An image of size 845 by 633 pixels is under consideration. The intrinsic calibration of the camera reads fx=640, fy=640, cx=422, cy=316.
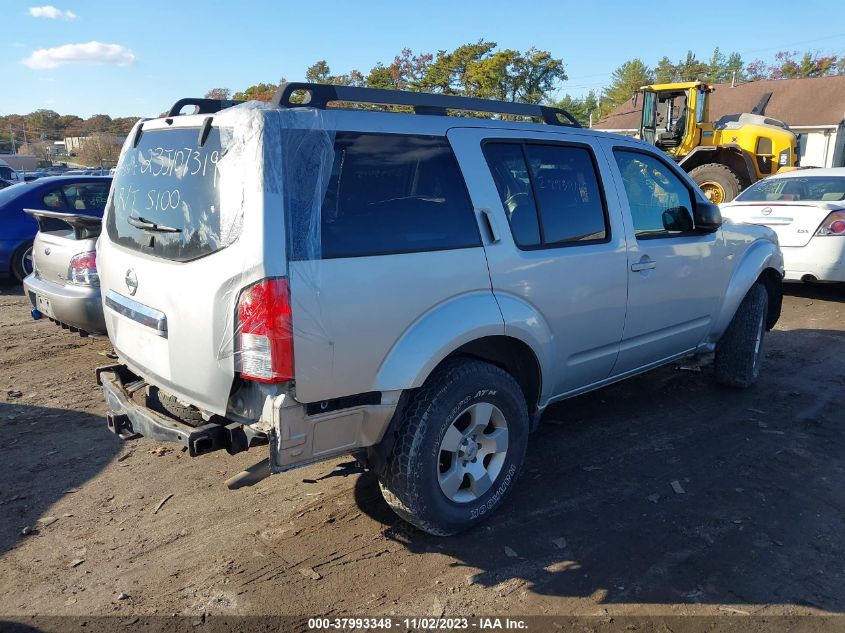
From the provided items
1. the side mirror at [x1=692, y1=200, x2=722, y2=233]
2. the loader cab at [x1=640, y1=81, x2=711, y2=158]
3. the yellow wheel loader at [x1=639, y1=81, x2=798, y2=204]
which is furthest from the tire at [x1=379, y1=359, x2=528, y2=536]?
the loader cab at [x1=640, y1=81, x2=711, y2=158]

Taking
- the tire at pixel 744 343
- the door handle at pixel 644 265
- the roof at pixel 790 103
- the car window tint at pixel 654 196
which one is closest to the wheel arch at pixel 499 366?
the door handle at pixel 644 265

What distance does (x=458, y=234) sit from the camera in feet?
10.2

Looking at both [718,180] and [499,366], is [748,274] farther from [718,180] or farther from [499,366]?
[718,180]

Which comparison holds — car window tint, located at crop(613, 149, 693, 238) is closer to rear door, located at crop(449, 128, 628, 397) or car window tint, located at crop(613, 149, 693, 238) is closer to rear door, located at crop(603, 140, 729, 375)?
rear door, located at crop(603, 140, 729, 375)

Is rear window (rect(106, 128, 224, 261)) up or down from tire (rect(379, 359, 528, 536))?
up

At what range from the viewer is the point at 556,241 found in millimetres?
3621

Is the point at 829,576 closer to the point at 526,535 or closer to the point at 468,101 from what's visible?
the point at 526,535

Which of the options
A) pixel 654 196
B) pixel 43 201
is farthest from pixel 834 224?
pixel 43 201

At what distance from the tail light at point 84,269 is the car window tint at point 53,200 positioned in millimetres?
4450

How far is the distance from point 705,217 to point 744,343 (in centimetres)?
145

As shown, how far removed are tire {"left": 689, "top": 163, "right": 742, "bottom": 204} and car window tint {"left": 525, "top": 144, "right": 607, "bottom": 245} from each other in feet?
39.0

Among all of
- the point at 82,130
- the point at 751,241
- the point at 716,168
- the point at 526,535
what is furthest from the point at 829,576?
the point at 82,130

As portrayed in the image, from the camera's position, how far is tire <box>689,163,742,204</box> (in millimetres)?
14289

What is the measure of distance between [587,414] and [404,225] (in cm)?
275
